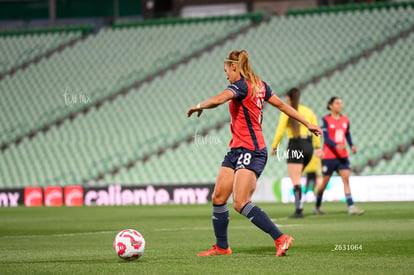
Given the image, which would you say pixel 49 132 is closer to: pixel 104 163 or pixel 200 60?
pixel 104 163

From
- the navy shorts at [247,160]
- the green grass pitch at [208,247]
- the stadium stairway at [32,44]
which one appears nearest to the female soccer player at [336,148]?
the green grass pitch at [208,247]

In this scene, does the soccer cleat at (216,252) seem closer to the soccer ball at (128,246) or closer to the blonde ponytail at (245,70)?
the soccer ball at (128,246)

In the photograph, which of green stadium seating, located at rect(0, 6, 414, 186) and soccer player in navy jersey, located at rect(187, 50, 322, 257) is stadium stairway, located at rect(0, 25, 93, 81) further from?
soccer player in navy jersey, located at rect(187, 50, 322, 257)

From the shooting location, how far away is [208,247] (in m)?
8.62

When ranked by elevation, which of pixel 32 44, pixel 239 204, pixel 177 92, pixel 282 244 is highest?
pixel 32 44

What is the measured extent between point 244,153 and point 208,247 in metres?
1.63

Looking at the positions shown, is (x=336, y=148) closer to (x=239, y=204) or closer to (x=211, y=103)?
(x=239, y=204)

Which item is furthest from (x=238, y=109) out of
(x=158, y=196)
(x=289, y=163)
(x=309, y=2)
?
(x=309, y=2)

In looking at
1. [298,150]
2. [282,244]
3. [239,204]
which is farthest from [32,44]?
[282,244]

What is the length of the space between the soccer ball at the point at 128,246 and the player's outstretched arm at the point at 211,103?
1344 mm

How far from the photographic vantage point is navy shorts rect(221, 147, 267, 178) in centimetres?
744

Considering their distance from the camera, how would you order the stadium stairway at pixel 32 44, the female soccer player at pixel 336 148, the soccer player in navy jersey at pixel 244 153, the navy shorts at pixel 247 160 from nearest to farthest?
the soccer player in navy jersey at pixel 244 153, the navy shorts at pixel 247 160, the female soccer player at pixel 336 148, the stadium stairway at pixel 32 44

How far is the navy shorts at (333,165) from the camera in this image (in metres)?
14.3

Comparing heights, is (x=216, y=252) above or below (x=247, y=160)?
below
